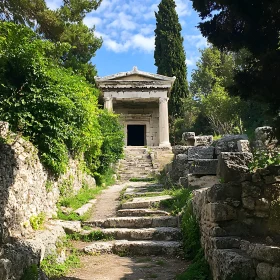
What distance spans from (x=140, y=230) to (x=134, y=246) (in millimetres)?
514

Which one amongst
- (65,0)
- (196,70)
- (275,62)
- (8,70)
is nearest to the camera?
(275,62)

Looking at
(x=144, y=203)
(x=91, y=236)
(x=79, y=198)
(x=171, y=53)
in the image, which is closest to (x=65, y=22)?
(x=79, y=198)

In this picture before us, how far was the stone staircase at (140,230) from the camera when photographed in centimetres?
575

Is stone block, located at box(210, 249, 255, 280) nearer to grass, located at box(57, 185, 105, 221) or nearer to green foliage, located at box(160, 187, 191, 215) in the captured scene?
green foliage, located at box(160, 187, 191, 215)

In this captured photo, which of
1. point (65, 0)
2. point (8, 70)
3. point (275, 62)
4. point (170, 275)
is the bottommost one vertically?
point (170, 275)

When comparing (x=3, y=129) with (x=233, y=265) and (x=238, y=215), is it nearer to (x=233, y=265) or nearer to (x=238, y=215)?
(x=238, y=215)

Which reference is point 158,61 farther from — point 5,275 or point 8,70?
point 5,275

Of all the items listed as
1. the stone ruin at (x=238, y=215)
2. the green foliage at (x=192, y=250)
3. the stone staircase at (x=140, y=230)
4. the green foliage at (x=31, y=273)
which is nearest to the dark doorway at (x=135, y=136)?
the stone staircase at (x=140, y=230)

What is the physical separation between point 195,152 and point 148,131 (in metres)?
15.4

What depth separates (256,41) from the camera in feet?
11.1

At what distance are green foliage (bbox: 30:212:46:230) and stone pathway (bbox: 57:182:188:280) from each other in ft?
2.51

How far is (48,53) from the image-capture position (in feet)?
37.2

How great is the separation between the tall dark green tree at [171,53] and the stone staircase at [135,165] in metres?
9.01

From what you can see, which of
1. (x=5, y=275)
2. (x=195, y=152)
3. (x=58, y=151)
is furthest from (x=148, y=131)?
(x=5, y=275)
